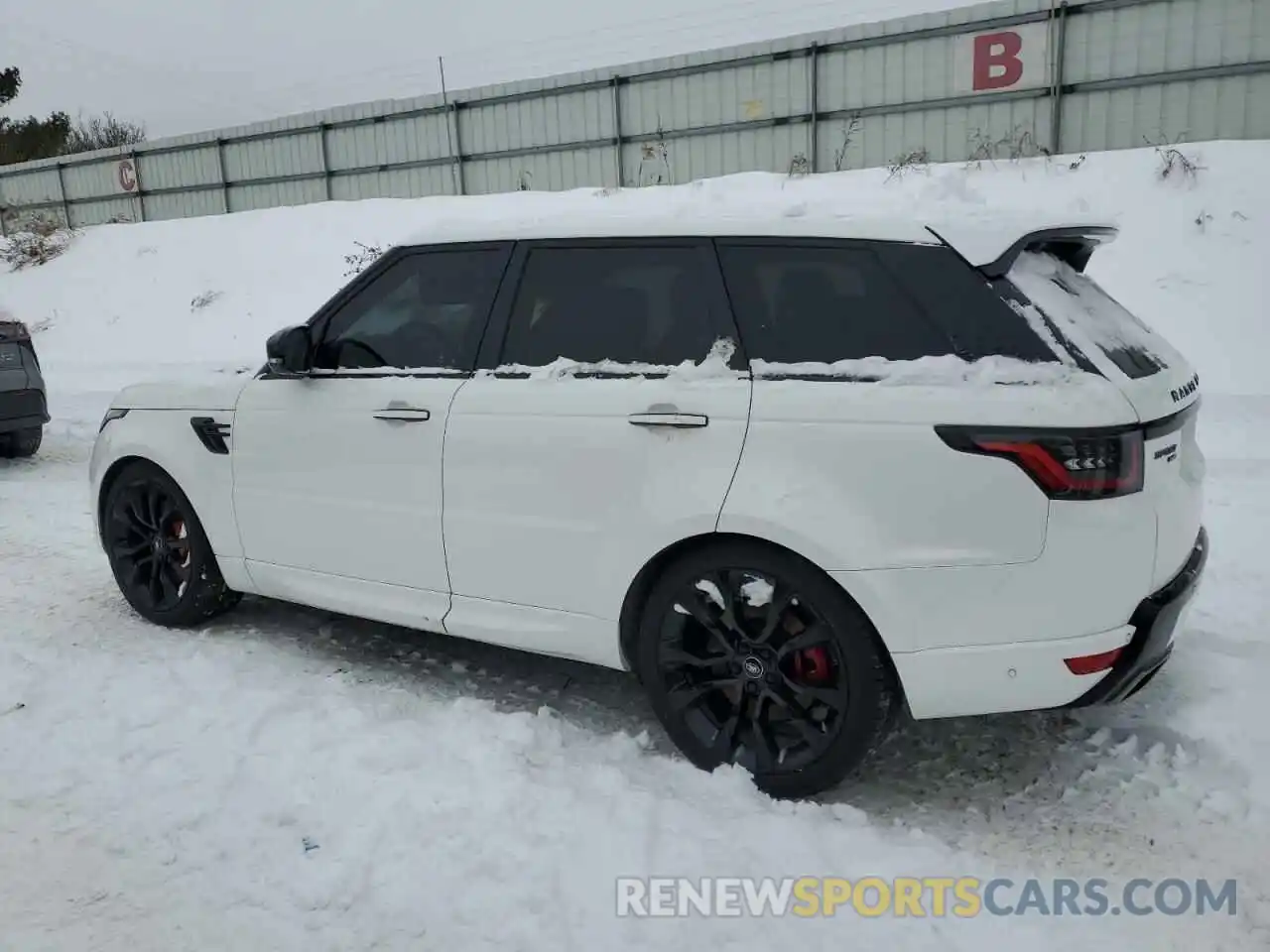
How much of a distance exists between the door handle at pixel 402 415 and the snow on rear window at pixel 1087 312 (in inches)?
80.1

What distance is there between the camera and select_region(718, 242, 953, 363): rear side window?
2775 millimetres

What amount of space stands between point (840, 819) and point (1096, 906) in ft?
2.32

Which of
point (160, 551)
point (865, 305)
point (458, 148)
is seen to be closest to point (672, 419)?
point (865, 305)

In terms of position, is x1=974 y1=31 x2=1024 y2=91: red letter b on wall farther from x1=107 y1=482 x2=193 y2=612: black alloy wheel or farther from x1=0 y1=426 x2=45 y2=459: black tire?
x1=107 y1=482 x2=193 y2=612: black alloy wheel

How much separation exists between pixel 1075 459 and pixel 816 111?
13421 mm

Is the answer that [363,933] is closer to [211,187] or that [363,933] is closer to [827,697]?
[827,697]

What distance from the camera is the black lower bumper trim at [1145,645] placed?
8.52 ft

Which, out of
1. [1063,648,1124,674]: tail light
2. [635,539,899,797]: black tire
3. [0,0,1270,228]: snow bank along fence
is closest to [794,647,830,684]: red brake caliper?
[635,539,899,797]: black tire

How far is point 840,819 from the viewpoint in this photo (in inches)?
113

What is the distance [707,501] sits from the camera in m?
2.87

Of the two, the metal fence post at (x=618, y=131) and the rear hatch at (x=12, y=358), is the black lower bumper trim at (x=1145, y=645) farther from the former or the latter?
the metal fence post at (x=618, y=131)

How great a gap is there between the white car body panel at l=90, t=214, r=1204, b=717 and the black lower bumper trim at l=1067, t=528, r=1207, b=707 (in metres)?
0.05

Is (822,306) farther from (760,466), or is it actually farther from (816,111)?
(816,111)

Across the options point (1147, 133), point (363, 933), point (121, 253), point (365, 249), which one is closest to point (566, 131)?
point (365, 249)
